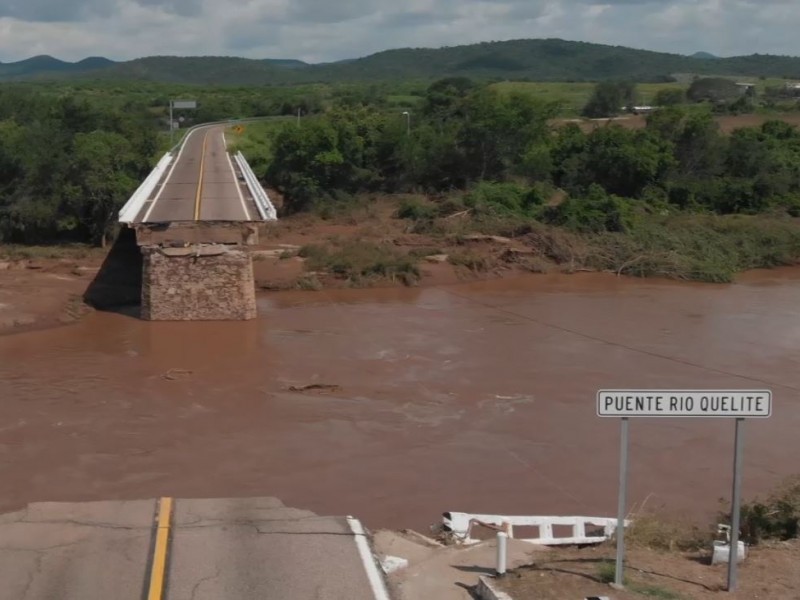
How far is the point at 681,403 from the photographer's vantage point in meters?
9.17

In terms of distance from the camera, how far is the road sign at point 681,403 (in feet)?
30.0

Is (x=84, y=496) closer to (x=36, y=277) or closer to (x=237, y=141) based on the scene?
(x=36, y=277)

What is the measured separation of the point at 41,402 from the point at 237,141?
54.2 m

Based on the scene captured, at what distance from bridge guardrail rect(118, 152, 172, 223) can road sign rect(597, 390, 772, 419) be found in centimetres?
2165

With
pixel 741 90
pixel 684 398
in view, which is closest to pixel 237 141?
pixel 684 398

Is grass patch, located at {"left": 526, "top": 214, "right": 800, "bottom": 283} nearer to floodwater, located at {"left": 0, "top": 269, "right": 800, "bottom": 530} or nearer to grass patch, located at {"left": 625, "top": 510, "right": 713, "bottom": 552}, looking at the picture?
floodwater, located at {"left": 0, "top": 269, "right": 800, "bottom": 530}

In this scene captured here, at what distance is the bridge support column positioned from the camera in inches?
1117

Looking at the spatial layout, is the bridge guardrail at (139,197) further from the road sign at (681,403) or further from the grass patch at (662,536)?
the road sign at (681,403)

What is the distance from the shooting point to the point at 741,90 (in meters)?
131

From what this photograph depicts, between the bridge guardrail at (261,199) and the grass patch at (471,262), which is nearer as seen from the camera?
the bridge guardrail at (261,199)

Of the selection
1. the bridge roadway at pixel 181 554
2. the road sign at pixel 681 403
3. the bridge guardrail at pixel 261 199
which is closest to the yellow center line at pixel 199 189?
Answer: the bridge guardrail at pixel 261 199

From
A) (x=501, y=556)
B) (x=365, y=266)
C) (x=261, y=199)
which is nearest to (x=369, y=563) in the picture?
(x=501, y=556)

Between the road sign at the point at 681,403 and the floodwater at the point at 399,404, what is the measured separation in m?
6.27

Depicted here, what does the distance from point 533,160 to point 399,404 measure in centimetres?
3099
